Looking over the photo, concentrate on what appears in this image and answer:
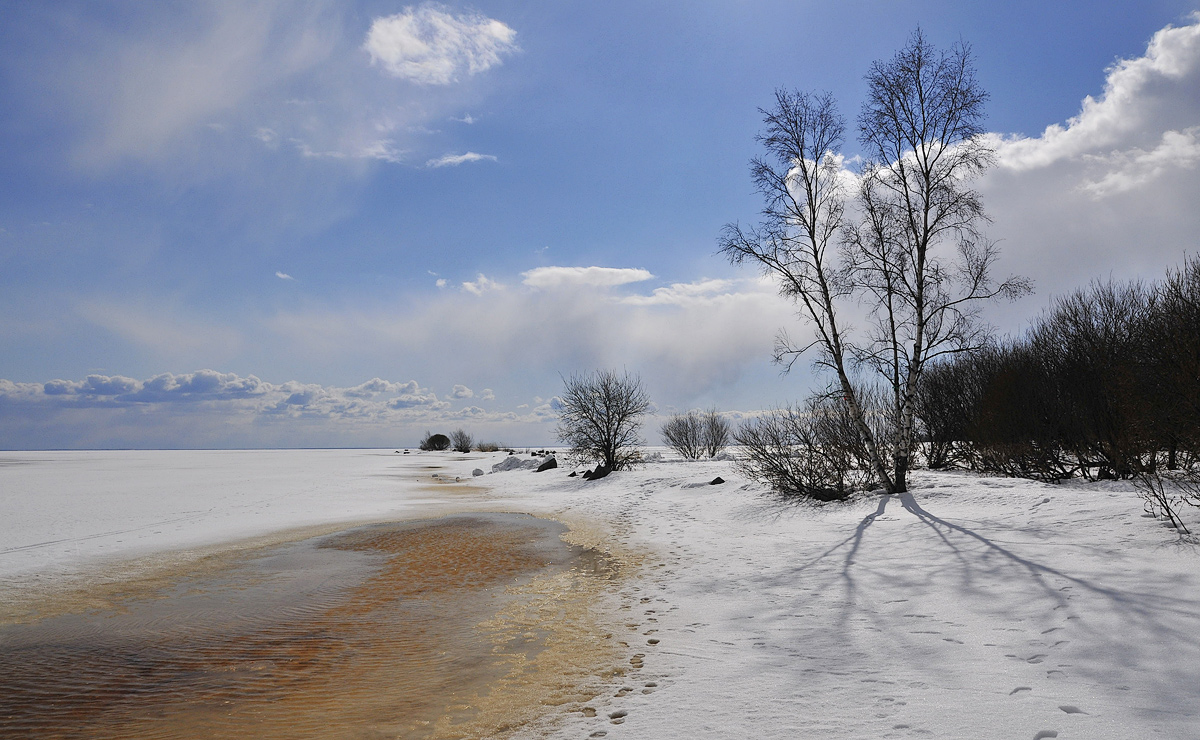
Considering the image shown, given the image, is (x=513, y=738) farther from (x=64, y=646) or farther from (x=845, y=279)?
(x=845, y=279)

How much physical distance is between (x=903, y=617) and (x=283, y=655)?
595 cm

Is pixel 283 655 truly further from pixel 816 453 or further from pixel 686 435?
pixel 686 435

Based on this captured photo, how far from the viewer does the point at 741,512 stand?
12.8 metres

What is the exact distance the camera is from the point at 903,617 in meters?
5.35

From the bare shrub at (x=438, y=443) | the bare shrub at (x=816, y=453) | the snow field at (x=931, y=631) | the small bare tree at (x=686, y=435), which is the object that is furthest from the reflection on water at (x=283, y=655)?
the bare shrub at (x=438, y=443)

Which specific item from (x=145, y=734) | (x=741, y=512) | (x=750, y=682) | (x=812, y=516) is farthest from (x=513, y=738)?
(x=741, y=512)

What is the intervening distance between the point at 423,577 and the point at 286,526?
722 centimetres

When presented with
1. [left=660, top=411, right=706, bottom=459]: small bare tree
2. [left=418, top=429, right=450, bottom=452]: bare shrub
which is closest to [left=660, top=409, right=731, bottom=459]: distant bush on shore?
[left=660, top=411, right=706, bottom=459]: small bare tree

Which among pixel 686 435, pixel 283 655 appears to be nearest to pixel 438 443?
pixel 686 435

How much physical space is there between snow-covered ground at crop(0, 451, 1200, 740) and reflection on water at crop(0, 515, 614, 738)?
1304 mm

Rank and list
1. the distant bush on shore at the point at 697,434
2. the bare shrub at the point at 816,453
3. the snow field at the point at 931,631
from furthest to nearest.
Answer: the distant bush on shore at the point at 697,434, the bare shrub at the point at 816,453, the snow field at the point at 931,631

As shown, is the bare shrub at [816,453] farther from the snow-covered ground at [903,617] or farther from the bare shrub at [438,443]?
the bare shrub at [438,443]

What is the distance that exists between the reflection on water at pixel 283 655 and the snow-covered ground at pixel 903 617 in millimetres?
1304

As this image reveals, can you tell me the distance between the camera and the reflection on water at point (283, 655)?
4156 mm
